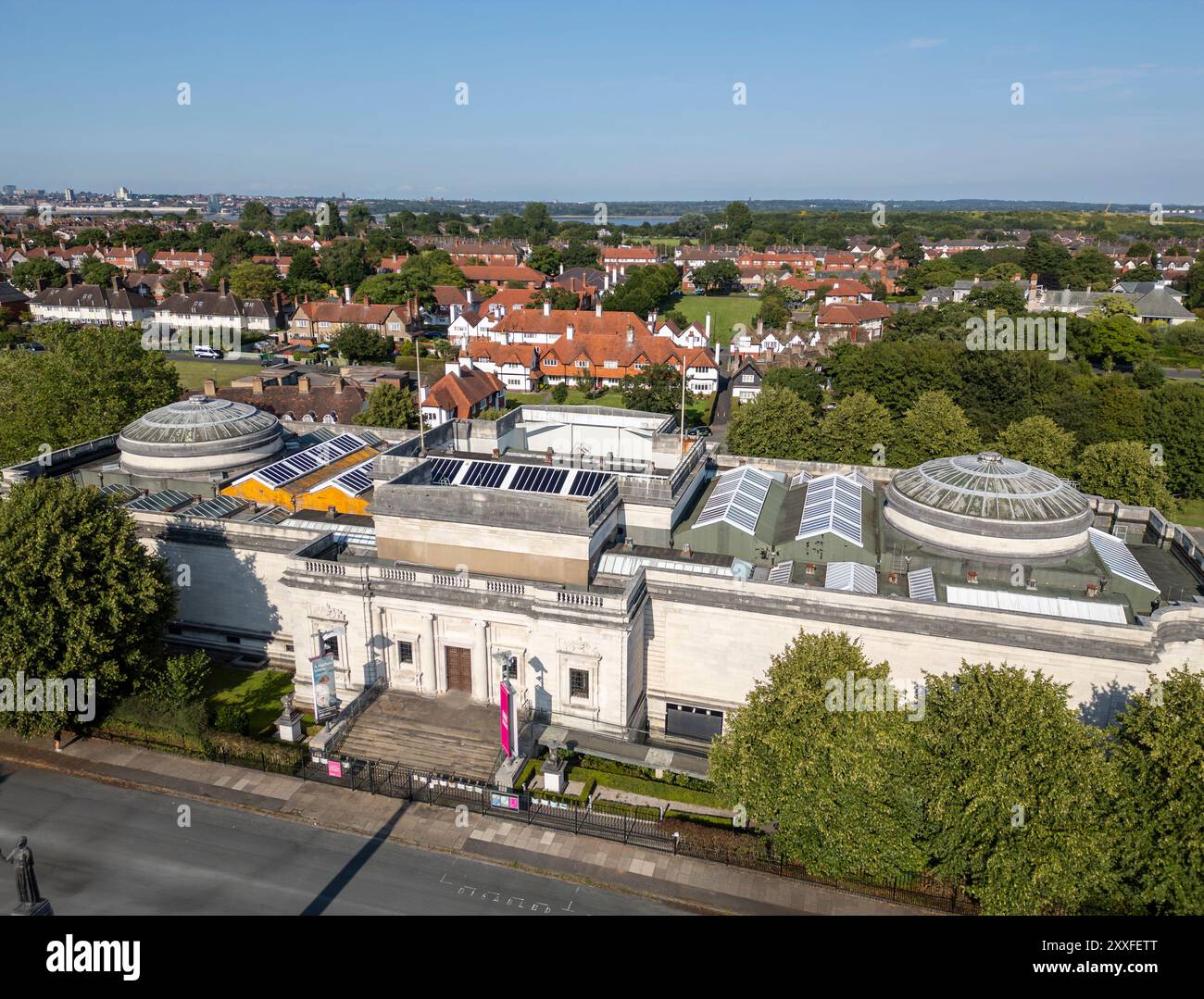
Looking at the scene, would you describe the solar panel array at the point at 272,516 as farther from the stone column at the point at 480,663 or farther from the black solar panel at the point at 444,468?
the stone column at the point at 480,663

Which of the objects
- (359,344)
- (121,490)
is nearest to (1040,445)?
(121,490)

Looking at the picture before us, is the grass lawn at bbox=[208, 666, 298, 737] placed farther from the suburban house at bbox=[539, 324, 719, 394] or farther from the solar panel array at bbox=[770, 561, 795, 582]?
the suburban house at bbox=[539, 324, 719, 394]

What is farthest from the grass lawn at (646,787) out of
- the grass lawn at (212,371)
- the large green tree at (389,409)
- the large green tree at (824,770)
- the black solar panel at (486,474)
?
the grass lawn at (212,371)

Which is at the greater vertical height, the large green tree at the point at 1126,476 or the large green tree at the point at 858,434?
the large green tree at the point at 858,434

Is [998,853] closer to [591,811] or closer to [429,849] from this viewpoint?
[591,811]

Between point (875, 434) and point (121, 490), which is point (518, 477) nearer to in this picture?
point (121, 490)

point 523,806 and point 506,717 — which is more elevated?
point 506,717
